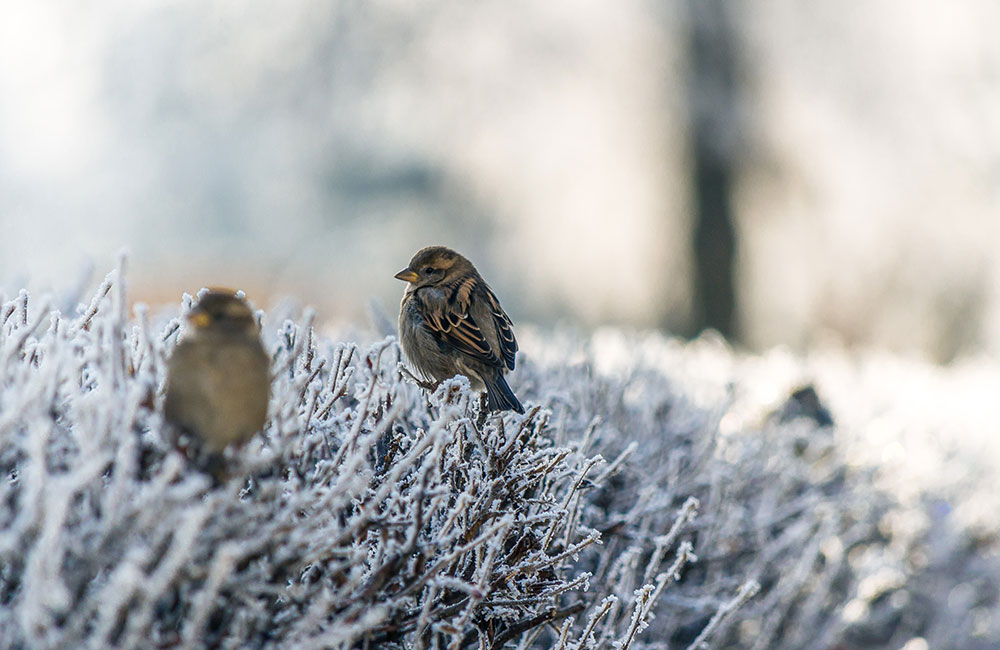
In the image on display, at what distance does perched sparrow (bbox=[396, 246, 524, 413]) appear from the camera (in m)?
3.23

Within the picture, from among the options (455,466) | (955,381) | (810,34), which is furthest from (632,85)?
(455,466)

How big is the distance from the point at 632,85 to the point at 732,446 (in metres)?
13.0

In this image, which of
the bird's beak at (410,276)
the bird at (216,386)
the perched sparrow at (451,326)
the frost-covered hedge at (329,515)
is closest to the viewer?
the frost-covered hedge at (329,515)

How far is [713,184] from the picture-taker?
16.2 meters

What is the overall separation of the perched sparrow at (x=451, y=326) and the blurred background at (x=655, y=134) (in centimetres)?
1179

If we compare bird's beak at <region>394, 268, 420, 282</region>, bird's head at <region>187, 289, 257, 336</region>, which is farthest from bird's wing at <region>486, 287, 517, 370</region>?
bird's head at <region>187, 289, 257, 336</region>

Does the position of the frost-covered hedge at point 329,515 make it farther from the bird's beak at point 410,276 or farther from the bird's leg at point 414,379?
the bird's beak at point 410,276

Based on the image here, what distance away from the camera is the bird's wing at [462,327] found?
10.6 ft

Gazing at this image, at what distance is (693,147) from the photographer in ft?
52.9

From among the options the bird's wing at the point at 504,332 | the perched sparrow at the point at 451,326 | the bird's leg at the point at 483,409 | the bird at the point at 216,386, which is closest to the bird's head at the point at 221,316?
the bird at the point at 216,386

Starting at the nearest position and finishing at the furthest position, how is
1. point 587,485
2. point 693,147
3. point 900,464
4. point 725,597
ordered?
point 587,485, point 725,597, point 900,464, point 693,147

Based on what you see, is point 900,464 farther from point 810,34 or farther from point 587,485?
point 810,34

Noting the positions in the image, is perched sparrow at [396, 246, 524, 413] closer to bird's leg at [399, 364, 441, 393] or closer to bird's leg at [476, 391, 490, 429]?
bird's leg at [476, 391, 490, 429]

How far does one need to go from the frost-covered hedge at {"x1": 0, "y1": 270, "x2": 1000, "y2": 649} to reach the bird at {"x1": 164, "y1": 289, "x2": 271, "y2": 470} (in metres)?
0.06
